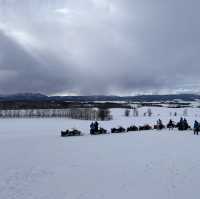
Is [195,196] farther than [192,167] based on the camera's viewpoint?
No

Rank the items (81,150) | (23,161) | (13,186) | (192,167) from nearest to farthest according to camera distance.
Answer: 1. (13,186)
2. (192,167)
3. (23,161)
4. (81,150)

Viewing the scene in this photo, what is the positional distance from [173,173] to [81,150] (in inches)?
349

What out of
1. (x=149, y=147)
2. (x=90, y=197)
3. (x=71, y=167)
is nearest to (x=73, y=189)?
(x=90, y=197)

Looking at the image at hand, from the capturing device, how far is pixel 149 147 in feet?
75.3

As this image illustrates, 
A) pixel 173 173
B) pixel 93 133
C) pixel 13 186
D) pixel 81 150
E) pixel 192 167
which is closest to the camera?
pixel 13 186

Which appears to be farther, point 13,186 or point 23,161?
point 23,161

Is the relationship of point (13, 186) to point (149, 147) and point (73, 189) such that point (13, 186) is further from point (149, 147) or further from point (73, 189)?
point (149, 147)

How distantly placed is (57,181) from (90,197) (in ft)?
9.11

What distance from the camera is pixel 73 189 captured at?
12.5m

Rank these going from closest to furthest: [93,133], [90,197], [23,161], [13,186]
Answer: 1. [90,197]
2. [13,186]
3. [23,161]
4. [93,133]

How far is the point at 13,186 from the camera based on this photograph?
12430 millimetres

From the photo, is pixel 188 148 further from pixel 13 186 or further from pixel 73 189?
pixel 13 186

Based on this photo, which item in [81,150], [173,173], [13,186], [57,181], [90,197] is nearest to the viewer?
[90,197]

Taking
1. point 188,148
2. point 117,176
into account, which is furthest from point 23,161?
point 188,148
